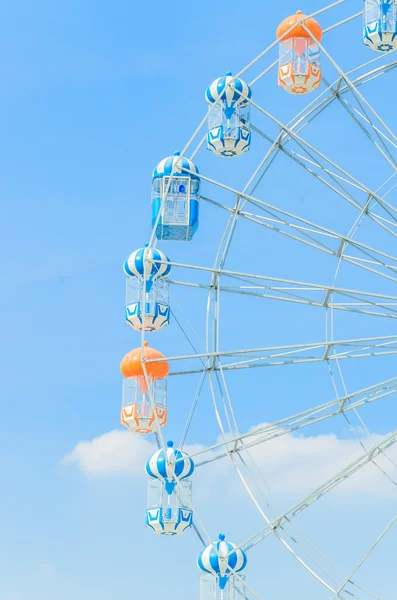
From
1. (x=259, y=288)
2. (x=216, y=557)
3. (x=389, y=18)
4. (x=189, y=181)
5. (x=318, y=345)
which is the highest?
(x=389, y=18)

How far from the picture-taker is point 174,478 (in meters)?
29.0

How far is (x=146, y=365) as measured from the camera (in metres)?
29.4

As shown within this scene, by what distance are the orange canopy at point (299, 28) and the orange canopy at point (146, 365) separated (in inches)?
250

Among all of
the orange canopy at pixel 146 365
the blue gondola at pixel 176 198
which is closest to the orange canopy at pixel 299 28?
the blue gondola at pixel 176 198

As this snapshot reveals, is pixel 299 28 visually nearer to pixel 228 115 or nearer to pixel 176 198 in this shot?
pixel 228 115

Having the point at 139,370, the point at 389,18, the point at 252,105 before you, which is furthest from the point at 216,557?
the point at 389,18

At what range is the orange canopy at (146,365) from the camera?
29.4m

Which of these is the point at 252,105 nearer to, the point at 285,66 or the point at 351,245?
the point at 285,66

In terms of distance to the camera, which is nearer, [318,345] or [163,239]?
[318,345]

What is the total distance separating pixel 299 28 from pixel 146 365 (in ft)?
22.7

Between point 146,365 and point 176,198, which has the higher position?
point 176,198

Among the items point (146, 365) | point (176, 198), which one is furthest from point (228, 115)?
point (146, 365)

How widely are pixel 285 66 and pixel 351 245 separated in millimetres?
4147

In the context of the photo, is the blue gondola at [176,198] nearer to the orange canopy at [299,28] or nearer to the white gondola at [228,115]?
the white gondola at [228,115]
